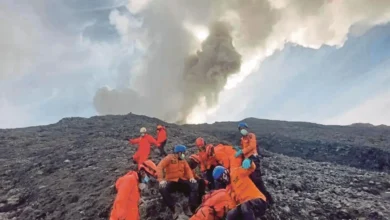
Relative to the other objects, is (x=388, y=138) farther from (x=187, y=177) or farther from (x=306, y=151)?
(x=187, y=177)

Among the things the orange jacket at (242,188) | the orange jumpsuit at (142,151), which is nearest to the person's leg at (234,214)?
the orange jacket at (242,188)

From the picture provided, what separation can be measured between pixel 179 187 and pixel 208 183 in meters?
1.22

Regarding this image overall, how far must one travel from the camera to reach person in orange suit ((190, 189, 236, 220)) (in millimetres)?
6473

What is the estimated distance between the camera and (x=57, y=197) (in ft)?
38.4

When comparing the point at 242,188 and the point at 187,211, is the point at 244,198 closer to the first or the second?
the point at 242,188

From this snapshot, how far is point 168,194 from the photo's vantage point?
9.05 m

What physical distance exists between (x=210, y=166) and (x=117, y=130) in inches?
598

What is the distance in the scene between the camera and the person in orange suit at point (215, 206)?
6.47 metres

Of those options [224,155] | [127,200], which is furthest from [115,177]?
[127,200]

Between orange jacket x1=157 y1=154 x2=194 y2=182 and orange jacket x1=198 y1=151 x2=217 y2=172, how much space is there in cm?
136

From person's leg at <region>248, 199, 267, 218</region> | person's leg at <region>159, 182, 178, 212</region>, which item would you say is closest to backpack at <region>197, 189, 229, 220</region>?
person's leg at <region>248, 199, 267, 218</region>

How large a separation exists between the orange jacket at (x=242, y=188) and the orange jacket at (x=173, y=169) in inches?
87.3

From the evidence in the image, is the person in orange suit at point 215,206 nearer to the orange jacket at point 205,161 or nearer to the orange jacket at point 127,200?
the orange jacket at point 127,200

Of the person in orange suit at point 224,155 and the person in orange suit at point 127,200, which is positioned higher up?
the person in orange suit at point 224,155
